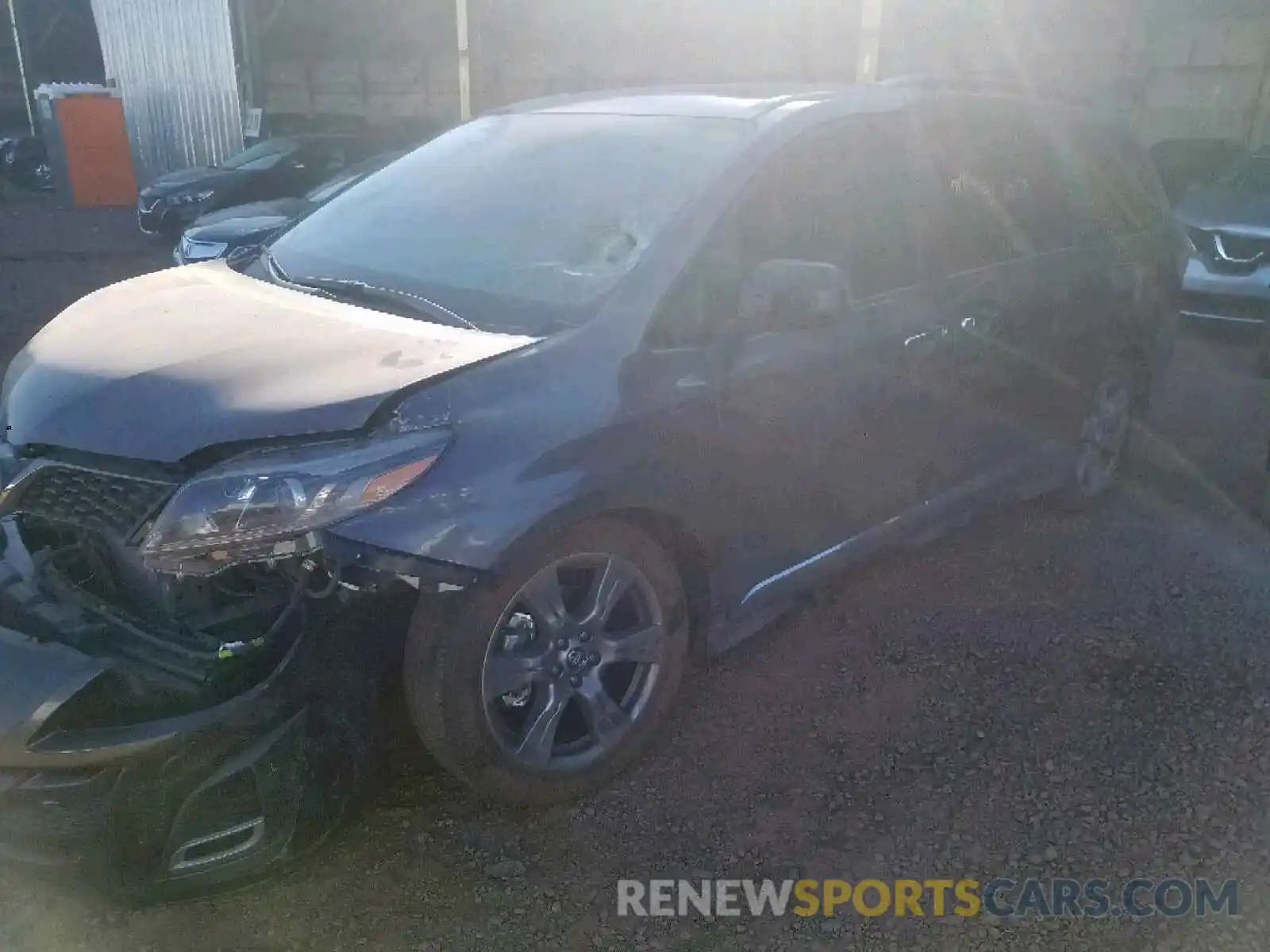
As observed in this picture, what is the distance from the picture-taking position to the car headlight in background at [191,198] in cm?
1055

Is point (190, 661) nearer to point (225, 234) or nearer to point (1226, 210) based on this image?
point (225, 234)

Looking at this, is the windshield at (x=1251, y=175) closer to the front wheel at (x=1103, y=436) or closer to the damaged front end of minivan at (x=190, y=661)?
the front wheel at (x=1103, y=436)

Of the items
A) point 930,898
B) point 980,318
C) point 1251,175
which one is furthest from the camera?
point 1251,175

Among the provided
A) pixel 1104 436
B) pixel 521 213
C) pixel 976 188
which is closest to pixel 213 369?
pixel 521 213

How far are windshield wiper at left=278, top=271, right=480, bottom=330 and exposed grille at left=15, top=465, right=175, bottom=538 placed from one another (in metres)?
0.81

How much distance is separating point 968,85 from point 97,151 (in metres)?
16.2

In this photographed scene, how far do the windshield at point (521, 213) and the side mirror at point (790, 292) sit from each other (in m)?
0.30

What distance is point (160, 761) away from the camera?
81.1 inches

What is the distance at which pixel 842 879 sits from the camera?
2533 mm

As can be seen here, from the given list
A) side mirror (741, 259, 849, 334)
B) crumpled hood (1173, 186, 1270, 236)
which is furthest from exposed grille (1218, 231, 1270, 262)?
side mirror (741, 259, 849, 334)

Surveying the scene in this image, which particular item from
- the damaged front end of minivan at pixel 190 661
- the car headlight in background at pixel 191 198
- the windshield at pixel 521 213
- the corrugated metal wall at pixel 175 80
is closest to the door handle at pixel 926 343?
the windshield at pixel 521 213

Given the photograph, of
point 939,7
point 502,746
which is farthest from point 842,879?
point 939,7

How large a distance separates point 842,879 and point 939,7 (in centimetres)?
1275

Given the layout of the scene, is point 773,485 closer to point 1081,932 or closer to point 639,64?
point 1081,932
